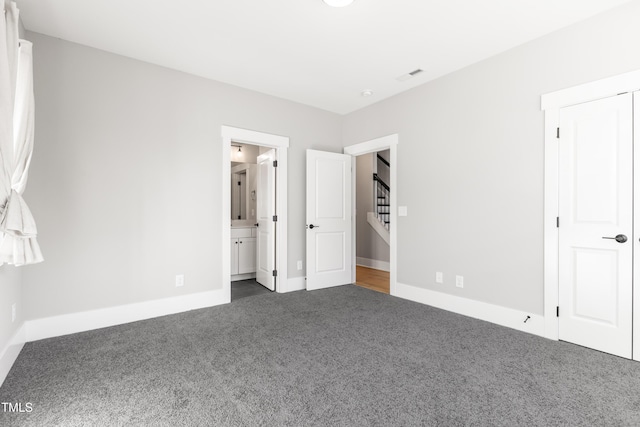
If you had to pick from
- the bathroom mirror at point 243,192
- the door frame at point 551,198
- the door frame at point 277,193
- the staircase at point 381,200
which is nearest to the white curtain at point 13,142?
the door frame at point 277,193

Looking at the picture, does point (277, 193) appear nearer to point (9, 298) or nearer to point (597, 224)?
point (9, 298)

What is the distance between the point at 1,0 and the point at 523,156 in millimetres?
Result: 4075

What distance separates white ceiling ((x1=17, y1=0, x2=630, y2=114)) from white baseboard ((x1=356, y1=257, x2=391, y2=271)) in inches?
143

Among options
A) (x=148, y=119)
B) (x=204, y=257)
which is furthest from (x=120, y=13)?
(x=204, y=257)

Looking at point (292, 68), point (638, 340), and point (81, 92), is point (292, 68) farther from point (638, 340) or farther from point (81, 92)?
point (638, 340)

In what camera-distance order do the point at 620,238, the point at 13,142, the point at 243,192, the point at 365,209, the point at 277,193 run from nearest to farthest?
the point at 13,142 < the point at 620,238 < the point at 277,193 < the point at 243,192 < the point at 365,209

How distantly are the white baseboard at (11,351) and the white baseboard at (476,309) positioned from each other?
3.73 meters

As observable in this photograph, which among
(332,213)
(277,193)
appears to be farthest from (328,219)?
(277,193)

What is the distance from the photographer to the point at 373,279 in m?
5.27

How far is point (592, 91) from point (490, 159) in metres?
0.93

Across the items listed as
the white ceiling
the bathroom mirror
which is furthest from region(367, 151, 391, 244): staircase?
the white ceiling

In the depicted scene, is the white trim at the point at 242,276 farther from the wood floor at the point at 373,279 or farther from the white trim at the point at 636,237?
the white trim at the point at 636,237

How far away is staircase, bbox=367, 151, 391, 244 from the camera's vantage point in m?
6.29

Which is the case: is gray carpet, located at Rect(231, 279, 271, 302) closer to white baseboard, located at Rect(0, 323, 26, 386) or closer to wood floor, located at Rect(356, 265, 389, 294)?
wood floor, located at Rect(356, 265, 389, 294)
